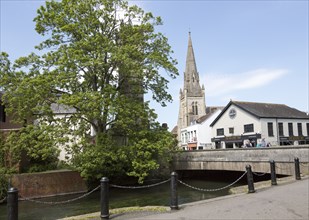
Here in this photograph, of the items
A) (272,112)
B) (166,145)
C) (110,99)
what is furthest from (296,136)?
(110,99)

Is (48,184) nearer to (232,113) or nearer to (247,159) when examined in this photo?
(247,159)

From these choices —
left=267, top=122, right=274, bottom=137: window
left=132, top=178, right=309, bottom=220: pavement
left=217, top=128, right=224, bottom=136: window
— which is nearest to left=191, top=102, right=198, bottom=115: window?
left=217, top=128, right=224, bottom=136: window

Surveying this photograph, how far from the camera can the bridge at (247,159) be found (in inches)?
749

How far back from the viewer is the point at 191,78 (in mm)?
87750

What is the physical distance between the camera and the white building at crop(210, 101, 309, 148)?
1572 inches

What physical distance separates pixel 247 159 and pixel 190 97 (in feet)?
205

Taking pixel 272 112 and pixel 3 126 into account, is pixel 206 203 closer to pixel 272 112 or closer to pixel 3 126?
pixel 3 126

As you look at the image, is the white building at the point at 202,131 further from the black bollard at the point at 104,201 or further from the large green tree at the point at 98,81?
the black bollard at the point at 104,201

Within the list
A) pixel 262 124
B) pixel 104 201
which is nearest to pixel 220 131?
pixel 262 124

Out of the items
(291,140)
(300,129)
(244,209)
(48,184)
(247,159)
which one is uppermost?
(300,129)

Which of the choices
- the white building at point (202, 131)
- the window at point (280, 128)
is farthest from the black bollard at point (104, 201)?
the white building at point (202, 131)

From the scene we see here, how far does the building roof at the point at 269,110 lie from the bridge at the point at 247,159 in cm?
1540

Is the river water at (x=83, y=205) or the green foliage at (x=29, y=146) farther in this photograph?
the green foliage at (x=29, y=146)

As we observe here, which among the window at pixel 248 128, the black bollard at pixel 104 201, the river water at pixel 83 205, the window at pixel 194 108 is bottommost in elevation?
the river water at pixel 83 205
